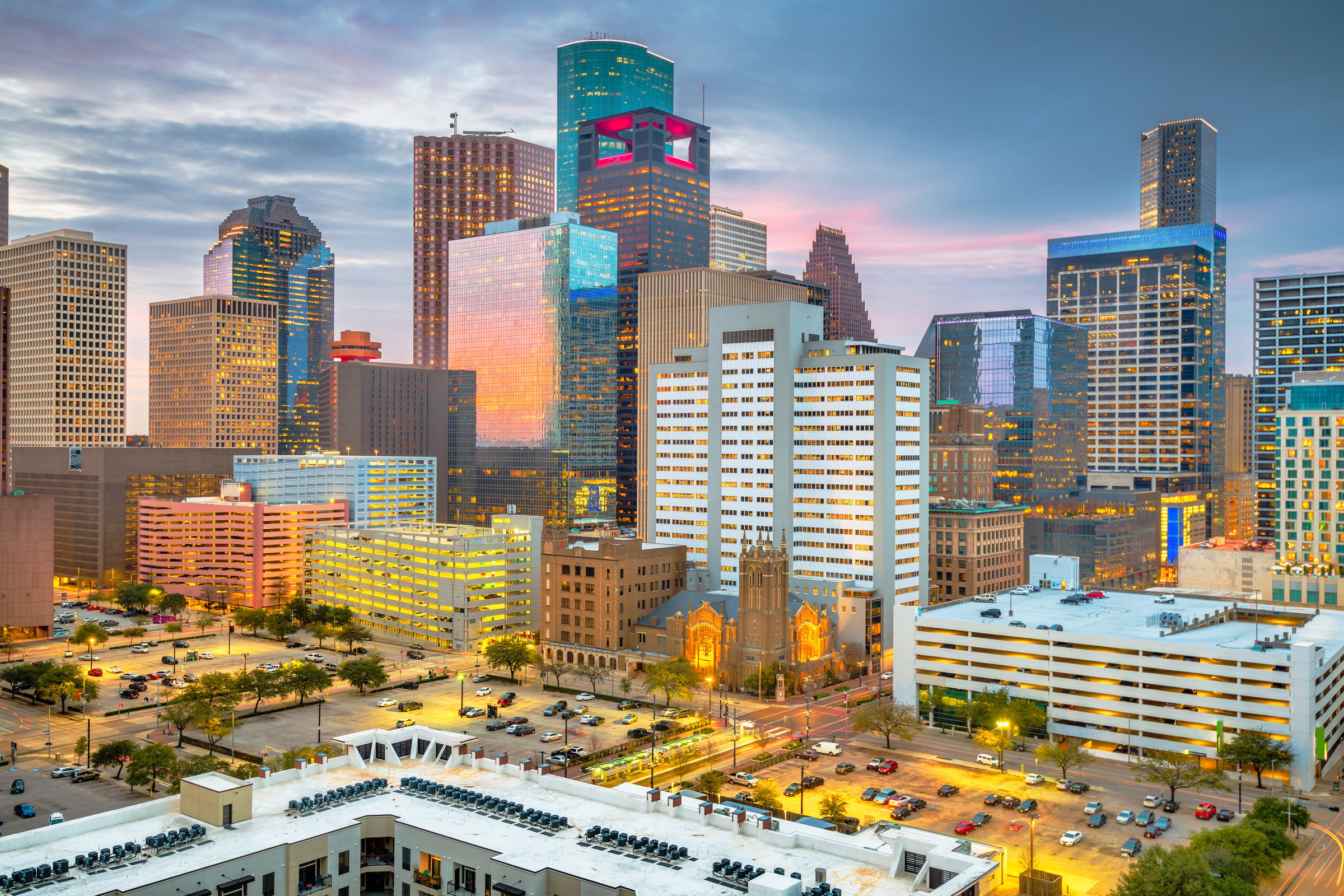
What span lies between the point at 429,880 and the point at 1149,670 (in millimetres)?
102856

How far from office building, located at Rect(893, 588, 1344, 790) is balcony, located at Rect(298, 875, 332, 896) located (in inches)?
4151

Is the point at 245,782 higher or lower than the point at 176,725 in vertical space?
higher

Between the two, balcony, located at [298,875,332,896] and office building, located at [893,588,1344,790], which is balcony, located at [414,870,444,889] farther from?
office building, located at [893,588,1344,790]

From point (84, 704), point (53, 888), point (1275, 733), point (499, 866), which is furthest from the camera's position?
point (84, 704)

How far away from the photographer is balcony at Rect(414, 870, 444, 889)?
229 ft

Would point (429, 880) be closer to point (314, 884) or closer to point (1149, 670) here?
point (314, 884)

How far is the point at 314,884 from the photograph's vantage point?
227ft

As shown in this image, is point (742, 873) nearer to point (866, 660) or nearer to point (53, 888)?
point (53, 888)

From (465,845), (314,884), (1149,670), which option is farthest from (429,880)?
(1149,670)

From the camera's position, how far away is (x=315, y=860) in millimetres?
69312

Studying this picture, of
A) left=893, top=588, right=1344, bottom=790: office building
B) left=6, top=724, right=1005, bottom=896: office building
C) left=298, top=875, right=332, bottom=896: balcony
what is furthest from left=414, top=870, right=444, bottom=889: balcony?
left=893, top=588, right=1344, bottom=790: office building

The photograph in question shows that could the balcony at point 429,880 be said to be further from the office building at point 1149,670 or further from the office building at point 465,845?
the office building at point 1149,670

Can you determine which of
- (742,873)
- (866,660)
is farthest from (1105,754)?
(742,873)

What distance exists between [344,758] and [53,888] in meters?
27.3
